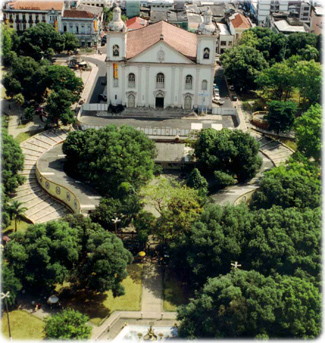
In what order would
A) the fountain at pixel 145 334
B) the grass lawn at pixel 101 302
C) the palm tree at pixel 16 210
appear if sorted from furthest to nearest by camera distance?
1. the palm tree at pixel 16 210
2. the grass lawn at pixel 101 302
3. the fountain at pixel 145 334

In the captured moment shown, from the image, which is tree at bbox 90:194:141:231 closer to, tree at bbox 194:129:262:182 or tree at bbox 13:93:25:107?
tree at bbox 194:129:262:182

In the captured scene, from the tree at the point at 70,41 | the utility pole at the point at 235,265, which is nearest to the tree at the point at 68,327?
the utility pole at the point at 235,265

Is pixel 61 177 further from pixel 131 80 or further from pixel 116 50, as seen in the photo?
pixel 116 50

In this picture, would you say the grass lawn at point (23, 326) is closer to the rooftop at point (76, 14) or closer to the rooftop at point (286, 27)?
the rooftop at point (76, 14)

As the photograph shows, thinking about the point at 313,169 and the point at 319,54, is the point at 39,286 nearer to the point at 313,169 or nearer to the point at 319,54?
the point at 313,169

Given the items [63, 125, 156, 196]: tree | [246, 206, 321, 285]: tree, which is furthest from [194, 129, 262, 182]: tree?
[246, 206, 321, 285]: tree
